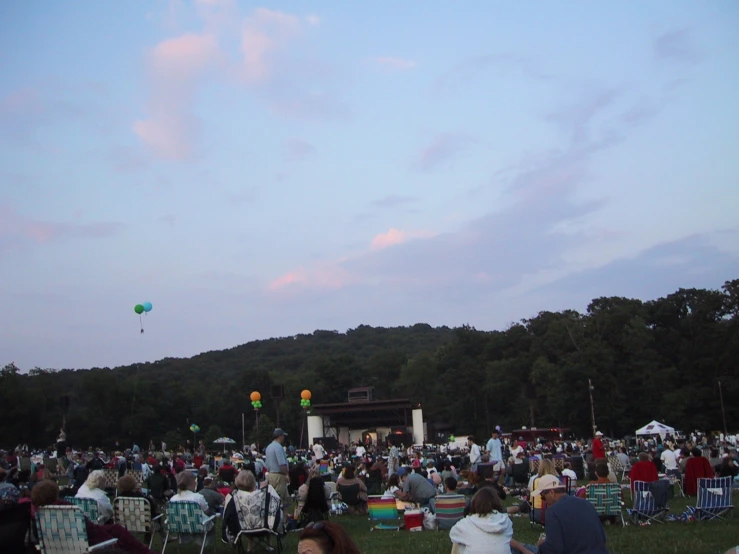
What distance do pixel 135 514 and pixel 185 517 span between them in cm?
51

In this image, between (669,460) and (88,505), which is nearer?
(88,505)

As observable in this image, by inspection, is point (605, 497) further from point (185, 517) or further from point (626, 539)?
point (185, 517)

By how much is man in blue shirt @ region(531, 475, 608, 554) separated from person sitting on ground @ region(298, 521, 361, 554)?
302 centimetres

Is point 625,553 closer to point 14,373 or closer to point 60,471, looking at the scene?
point 60,471

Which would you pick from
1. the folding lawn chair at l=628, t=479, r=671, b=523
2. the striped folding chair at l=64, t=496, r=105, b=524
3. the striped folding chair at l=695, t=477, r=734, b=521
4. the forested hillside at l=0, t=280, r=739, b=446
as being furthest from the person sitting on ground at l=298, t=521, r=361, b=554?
the forested hillside at l=0, t=280, r=739, b=446

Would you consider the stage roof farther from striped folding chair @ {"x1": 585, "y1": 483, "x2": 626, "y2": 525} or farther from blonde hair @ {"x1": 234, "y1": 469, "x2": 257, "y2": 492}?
blonde hair @ {"x1": 234, "y1": 469, "x2": 257, "y2": 492}

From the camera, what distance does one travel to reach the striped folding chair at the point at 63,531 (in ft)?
19.4

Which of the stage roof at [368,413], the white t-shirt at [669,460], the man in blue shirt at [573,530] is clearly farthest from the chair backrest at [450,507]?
the stage roof at [368,413]

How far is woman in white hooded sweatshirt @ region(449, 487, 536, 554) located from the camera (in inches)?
216

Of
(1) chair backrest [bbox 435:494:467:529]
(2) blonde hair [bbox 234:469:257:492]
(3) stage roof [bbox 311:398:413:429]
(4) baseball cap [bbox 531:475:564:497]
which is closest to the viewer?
(2) blonde hair [bbox 234:469:257:492]

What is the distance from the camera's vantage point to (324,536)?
270 cm

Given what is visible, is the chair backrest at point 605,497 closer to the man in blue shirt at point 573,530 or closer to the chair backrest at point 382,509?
the chair backrest at point 382,509

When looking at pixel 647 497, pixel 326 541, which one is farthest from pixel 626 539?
pixel 326 541

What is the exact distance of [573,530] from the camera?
523cm
